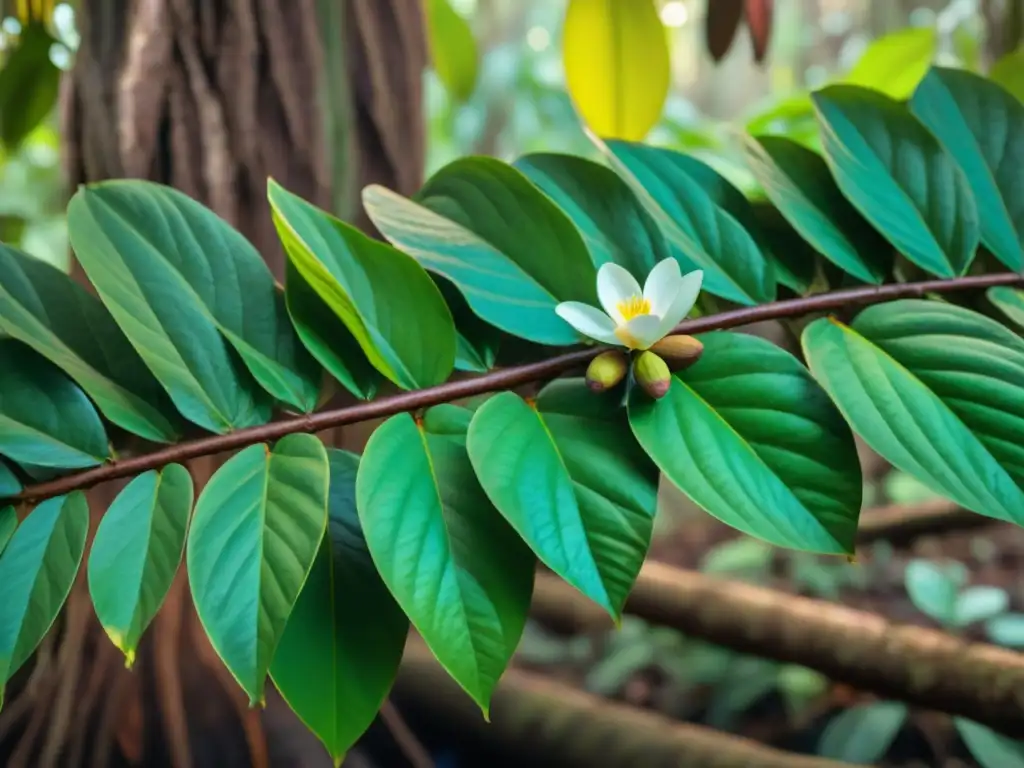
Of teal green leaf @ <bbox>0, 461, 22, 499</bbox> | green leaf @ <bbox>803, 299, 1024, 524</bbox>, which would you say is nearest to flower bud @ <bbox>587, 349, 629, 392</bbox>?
green leaf @ <bbox>803, 299, 1024, 524</bbox>

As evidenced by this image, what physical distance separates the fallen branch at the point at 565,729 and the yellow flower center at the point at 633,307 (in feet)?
1.75

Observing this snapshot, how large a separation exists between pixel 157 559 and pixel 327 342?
15cm

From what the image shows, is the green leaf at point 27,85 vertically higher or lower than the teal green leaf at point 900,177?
higher

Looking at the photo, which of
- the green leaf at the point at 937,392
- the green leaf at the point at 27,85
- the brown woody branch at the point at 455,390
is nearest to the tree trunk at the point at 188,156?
the green leaf at the point at 27,85

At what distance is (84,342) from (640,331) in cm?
33

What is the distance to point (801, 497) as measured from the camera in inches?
14.7

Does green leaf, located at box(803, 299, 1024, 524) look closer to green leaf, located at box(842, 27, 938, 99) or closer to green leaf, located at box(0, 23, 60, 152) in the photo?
green leaf, located at box(842, 27, 938, 99)

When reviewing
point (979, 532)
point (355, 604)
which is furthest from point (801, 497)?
point (979, 532)

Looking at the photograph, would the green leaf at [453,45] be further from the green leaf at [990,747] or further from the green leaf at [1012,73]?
the green leaf at [990,747]

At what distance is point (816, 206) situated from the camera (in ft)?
1.65

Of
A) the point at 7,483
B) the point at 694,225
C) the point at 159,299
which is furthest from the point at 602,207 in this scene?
the point at 7,483

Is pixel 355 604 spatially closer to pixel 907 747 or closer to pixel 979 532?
pixel 907 747

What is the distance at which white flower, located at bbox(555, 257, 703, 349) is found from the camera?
1.27 feet

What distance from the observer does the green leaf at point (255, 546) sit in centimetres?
33
